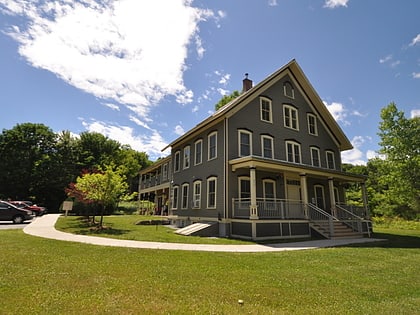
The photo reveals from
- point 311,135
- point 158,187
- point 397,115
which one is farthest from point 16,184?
point 397,115

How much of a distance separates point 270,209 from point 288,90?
9587 mm

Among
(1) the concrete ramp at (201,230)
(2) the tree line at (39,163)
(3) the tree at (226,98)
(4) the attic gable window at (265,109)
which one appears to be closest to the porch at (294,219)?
(1) the concrete ramp at (201,230)

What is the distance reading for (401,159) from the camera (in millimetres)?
28828

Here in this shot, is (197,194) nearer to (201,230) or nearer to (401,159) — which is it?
(201,230)

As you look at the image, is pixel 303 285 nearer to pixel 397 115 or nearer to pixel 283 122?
pixel 283 122

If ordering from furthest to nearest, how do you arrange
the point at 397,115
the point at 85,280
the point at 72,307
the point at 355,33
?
the point at 397,115, the point at 355,33, the point at 85,280, the point at 72,307

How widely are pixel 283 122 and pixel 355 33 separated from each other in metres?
6.50

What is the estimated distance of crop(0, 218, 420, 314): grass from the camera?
3760mm

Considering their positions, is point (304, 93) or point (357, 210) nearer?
point (357, 210)

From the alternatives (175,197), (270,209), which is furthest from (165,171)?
(270,209)

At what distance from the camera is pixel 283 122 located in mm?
17531

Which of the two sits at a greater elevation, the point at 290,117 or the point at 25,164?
the point at 290,117

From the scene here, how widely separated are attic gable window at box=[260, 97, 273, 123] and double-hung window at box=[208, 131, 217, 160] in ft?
11.6

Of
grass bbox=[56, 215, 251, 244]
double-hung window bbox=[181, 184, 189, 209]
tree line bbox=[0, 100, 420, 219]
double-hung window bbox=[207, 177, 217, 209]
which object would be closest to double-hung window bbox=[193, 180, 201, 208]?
double-hung window bbox=[207, 177, 217, 209]
